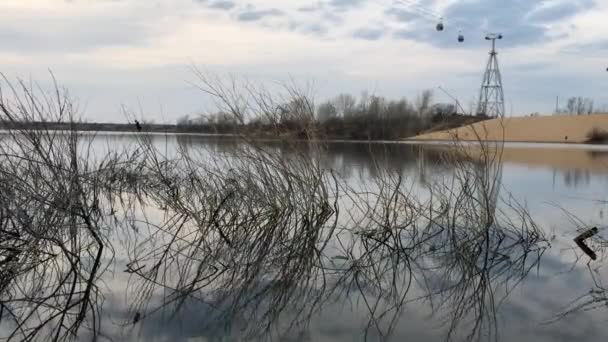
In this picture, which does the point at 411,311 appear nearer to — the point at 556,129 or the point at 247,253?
the point at 247,253

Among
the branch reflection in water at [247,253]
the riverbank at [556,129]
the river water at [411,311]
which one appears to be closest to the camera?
the river water at [411,311]

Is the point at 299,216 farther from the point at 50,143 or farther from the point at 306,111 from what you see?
the point at 50,143

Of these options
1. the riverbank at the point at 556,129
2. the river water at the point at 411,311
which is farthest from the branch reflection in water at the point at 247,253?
the riverbank at the point at 556,129

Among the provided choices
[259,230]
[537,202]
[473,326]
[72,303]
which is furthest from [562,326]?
[537,202]

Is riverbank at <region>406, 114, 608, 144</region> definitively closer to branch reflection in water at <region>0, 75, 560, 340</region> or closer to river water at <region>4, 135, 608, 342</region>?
branch reflection in water at <region>0, 75, 560, 340</region>

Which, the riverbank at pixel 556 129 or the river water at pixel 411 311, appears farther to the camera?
the riverbank at pixel 556 129

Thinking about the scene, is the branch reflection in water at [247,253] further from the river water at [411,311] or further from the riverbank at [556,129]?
the riverbank at [556,129]

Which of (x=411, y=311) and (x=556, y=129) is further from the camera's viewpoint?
(x=556, y=129)

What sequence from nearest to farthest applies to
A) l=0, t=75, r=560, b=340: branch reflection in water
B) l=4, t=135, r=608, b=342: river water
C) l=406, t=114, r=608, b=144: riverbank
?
l=4, t=135, r=608, b=342: river water, l=0, t=75, r=560, b=340: branch reflection in water, l=406, t=114, r=608, b=144: riverbank

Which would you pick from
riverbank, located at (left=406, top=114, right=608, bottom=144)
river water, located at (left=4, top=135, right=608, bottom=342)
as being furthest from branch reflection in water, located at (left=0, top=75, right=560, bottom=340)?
riverbank, located at (left=406, top=114, right=608, bottom=144)

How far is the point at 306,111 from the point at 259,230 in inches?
80.6

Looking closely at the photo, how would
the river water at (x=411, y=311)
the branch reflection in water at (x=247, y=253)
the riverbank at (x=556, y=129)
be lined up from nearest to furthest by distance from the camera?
the river water at (x=411, y=311) → the branch reflection in water at (x=247, y=253) → the riverbank at (x=556, y=129)

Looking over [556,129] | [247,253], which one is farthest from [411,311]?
[556,129]

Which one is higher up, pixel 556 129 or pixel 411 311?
pixel 411 311
